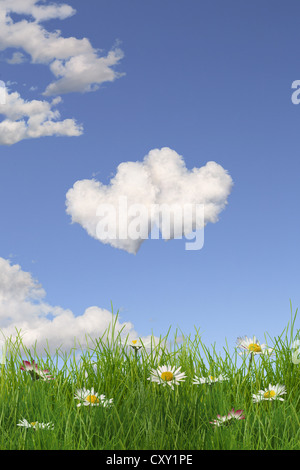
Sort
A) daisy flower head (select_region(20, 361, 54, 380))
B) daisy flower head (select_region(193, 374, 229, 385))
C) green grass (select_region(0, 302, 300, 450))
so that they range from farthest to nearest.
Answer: daisy flower head (select_region(20, 361, 54, 380)), daisy flower head (select_region(193, 374, 229, 385)), green grass (select_region(0, 302, 300, 450))

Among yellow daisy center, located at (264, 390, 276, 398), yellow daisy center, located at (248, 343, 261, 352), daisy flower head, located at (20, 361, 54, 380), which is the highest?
yellow daisy center, located at (248, 343, 261, 352)

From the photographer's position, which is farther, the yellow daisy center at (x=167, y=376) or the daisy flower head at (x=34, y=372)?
the daisy flower head at (x=34, y=372)

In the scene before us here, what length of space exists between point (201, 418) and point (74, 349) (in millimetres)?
1702

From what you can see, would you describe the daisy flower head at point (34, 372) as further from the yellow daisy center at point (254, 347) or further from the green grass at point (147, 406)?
the yellow daisy center at point (254, 347)

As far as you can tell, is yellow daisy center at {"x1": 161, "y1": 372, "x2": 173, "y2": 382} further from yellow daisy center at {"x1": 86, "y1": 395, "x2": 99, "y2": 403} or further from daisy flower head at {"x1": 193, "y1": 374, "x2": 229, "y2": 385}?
yellow daisy center at {"x1": 86, "y1": 395, "x2": 99, "y2": 403}

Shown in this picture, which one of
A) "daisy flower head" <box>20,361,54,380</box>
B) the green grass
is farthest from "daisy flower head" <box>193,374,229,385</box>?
"daisy flower head" <box>20,361,54,380</box>

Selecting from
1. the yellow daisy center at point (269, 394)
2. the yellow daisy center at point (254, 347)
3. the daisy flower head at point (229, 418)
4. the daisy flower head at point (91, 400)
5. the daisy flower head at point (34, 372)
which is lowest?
the daisy flower head at point (229, 418)

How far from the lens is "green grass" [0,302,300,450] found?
377 centimetres

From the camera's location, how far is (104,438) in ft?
12.7

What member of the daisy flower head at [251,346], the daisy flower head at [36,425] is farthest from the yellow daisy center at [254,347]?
the daisy flower head at [36,425]

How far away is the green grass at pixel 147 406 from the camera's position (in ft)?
12.4

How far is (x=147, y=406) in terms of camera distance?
4.26 meters
